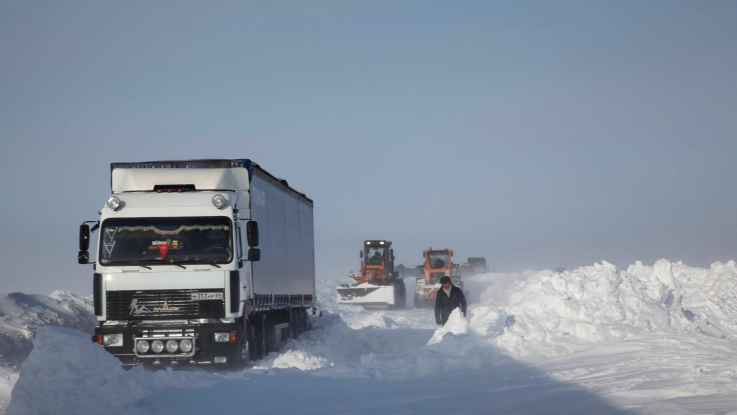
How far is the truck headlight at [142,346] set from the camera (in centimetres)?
1053

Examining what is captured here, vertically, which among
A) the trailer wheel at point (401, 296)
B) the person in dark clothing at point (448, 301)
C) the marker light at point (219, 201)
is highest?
the marker light at point (219, 201)

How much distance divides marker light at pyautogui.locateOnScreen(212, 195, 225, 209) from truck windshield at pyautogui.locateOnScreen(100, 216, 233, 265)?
19 cm

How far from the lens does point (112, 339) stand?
34.6ft

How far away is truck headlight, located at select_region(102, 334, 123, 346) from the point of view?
10.5 m

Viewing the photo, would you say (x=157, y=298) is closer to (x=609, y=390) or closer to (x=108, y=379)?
(x=108, y=379)

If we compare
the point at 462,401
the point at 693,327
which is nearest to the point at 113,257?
the point at 462,401

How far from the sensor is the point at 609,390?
764 centimetres

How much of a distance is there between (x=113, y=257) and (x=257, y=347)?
9.80 ft

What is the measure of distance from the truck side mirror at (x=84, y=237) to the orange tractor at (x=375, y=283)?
70.6 ft

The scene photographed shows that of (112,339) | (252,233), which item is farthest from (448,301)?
(112,339)

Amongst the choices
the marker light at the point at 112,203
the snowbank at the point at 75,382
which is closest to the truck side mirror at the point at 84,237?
the marker light at the point at 112,203

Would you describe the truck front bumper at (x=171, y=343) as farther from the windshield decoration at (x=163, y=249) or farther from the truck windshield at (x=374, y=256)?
the truck windshield at (x=374, y=256)

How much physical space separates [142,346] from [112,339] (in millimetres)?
473

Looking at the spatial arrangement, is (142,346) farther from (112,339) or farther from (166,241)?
(166,241)
